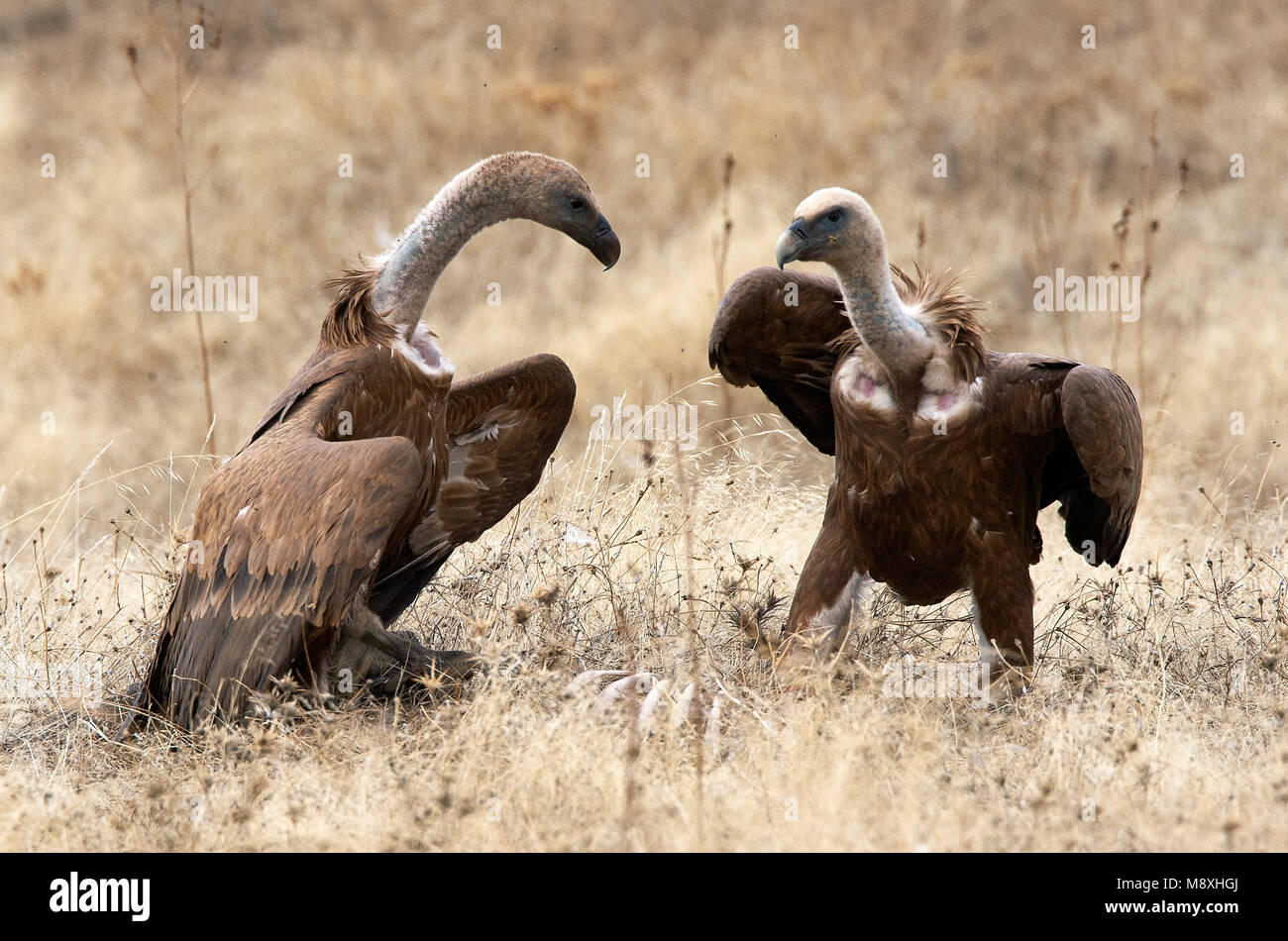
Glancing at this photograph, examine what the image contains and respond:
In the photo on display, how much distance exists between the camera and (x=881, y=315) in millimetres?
4766

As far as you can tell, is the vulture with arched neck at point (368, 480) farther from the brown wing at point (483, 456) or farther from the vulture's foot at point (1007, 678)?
the vulture's foot at point (1007, 678)

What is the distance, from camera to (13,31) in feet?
64.8

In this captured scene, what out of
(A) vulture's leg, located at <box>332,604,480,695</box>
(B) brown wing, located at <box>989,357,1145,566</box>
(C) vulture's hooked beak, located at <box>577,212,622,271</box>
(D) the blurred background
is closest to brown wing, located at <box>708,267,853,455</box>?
(C) vulture's hooked beak, located at <box>577,212,622,271</box>

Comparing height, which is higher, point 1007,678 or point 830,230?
point 830,230

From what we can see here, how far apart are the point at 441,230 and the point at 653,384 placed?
21.5ft

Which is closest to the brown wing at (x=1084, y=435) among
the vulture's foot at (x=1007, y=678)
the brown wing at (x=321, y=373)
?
the vulture's foot at (x=1007, y=678)

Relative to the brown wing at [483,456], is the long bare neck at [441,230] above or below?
above

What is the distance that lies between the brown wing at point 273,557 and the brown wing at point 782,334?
4.07 ft

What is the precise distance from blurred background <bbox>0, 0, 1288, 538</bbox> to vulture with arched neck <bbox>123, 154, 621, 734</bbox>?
198 inches

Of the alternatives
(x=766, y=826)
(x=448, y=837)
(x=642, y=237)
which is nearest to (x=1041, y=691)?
(x=766, y=826)

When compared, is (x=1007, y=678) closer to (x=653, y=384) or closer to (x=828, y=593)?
(x=828, y=593)

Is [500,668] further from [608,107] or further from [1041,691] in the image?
[608,107]

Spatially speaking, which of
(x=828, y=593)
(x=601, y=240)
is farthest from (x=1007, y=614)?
(x=601, y=240)

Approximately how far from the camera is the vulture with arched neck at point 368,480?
4477 millimetres
